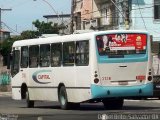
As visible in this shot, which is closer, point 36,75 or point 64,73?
point 64,73

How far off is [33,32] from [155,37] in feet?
122

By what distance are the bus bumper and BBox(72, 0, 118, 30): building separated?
35794mm

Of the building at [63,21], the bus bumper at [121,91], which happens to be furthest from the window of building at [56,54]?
the building at [63,21]

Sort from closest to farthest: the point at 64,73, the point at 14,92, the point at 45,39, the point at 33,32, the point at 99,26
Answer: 1. the point at 64,73
2. the point at 45,39
3. the point at 14,92
4. the point at 99,26
5. the point at 33,32

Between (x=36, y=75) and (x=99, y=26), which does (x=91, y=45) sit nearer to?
(x=36, y=75)

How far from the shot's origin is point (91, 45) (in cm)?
2562

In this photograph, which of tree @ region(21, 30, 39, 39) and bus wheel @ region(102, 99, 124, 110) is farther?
tree @ region(21, 30, 39, 39)

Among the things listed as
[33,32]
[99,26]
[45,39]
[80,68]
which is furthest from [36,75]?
[33,32]

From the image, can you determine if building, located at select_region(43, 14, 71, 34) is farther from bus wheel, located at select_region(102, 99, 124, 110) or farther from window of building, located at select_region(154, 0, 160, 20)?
bus wheel, located at select_region(102, 99, 124, 110)

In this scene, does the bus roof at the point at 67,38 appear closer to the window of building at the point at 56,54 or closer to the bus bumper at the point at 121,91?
the window of building at the point at 56,54

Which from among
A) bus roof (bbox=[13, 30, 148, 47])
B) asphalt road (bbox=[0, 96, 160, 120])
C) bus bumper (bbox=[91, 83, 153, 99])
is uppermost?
bus roof (bbox=[13, 30, 148, 47])

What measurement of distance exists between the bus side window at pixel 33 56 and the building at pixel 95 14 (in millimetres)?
31607

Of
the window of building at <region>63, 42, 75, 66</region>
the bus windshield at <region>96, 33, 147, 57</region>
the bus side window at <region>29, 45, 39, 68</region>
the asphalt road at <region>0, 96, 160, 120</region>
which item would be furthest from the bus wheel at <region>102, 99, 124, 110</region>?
the bus side window at <region>29, 45, 39, 68</region>

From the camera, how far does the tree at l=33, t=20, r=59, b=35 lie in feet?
306
